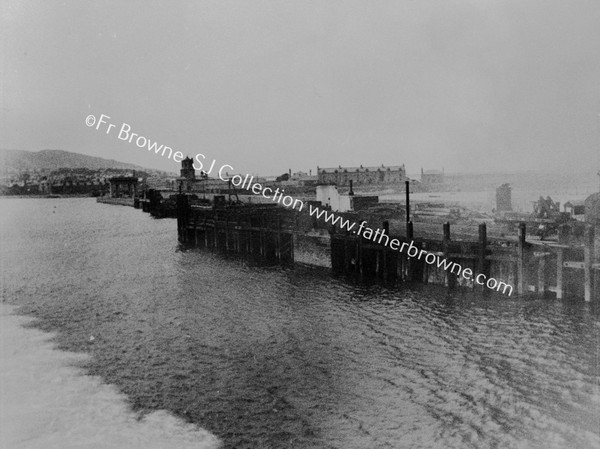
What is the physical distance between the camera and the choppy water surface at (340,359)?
10305mm

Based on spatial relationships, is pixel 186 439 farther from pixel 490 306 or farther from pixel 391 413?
pixel 490 306

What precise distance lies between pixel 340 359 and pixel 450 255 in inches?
344

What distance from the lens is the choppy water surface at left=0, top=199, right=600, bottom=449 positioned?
10305 millimetres

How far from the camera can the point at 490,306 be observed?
1825 centimetres

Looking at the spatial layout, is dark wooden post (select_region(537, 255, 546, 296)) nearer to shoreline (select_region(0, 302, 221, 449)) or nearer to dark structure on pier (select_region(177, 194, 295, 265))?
shoreline (select_region(0, 302, 221, 449))

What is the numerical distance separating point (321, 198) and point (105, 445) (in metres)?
31.6

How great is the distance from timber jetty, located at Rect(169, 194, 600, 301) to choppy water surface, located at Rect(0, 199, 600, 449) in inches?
40.1

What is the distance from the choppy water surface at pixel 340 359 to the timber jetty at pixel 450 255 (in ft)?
3.34

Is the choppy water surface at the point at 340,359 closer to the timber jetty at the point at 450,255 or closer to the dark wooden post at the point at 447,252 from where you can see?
the dark wooden post at the point at 447,252

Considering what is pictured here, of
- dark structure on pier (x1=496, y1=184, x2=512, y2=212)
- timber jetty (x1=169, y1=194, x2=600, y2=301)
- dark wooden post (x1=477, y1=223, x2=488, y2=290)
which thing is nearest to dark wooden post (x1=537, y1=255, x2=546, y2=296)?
timber jetty (x1=169, y1=194, x2=600, y2=301)

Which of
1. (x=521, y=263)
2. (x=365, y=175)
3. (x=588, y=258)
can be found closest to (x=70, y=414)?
(x=521, y=263)

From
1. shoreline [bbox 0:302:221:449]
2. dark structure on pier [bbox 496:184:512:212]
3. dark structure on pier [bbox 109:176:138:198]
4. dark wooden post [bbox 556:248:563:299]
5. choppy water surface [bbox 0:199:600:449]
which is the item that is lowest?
shoreline [bbox 0:302:221:449]

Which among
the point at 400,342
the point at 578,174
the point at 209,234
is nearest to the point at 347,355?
the point at 400,342

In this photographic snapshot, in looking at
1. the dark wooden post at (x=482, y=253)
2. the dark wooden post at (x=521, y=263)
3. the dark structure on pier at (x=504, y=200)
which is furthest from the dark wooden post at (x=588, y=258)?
the dark structure on pier at (x=504, y=200)
